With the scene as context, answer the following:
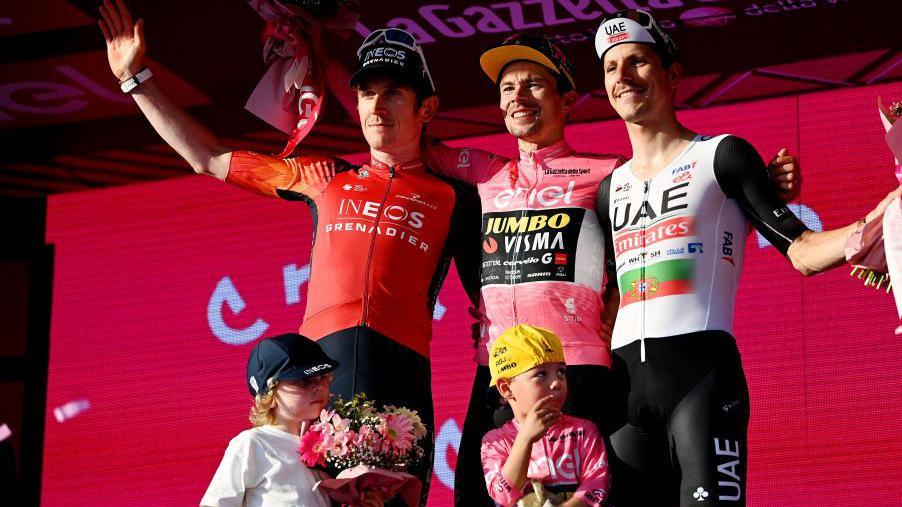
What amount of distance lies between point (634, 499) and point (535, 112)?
1.26m

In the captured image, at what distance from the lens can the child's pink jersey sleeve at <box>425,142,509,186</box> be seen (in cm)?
442

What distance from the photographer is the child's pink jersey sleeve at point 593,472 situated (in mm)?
3566

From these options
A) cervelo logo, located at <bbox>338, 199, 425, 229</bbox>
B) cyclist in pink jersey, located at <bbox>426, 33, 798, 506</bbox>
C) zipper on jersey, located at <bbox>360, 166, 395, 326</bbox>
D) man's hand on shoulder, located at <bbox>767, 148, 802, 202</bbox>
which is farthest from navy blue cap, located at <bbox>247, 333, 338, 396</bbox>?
man's hand on shoulder, located at <bbox>767, 148, 802, 202</bbox>

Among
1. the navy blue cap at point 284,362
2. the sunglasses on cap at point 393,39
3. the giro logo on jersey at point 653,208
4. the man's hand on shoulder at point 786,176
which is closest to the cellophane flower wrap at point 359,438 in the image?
the navy blue cap at point 284,362

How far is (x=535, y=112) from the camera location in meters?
4.29

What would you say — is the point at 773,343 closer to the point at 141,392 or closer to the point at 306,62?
the point at 306,62

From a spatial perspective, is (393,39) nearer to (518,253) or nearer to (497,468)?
(518,253)

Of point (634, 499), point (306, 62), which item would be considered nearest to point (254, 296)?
point (306, 62)

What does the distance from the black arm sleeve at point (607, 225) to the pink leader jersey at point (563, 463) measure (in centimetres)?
54

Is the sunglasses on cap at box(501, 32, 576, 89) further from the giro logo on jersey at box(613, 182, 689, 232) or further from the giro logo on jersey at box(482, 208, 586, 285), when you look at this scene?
the giro logo on jersey at box(613, 182, 689, 232)

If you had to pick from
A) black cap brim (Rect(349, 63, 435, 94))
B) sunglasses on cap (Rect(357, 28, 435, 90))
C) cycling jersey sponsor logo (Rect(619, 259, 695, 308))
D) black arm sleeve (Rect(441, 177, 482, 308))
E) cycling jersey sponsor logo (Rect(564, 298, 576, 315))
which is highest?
sunglasses on cap (Rect(357, 28, 435, 90))

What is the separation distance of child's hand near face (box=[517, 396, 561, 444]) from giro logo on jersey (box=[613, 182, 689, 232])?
0.56 meters

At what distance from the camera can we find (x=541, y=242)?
4078 mm

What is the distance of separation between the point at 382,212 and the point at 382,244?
0.11 meters
